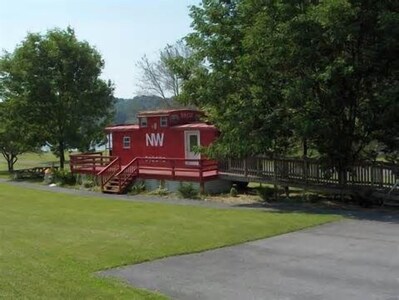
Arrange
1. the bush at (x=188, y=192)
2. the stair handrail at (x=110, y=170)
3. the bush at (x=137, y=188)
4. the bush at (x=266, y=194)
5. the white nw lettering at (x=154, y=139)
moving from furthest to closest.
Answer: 1. the white nw lettering at (x=154, y=139)
2. the stair handrail at (x=110, y=170)
3. the bush at (x=137, y=188)
4. the bush at (x=188, y=192)
5. the bush at (x=266, y=194)

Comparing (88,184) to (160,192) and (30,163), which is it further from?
(30,163)

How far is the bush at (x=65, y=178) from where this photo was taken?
31.6 m

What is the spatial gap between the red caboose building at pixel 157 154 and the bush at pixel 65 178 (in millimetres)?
490

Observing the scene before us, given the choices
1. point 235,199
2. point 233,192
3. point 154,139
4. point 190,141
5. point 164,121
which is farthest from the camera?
point 154,139

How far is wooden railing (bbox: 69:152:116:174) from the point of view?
100 ft

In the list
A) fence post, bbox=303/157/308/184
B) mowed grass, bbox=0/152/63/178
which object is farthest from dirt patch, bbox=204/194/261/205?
mowed grass, bbox=0/152/63/178

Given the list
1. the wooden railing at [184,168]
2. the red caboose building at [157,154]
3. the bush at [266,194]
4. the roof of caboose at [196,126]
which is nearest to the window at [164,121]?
the red caboose building at [157,154]

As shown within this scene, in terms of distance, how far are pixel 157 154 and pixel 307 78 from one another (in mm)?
12719

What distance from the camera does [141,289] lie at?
8.31 meters

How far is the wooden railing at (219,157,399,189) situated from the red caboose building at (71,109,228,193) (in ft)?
5.05

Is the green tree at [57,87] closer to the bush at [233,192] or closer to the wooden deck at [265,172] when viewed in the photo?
the wooden deck at [265,172]

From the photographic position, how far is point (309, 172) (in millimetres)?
21156

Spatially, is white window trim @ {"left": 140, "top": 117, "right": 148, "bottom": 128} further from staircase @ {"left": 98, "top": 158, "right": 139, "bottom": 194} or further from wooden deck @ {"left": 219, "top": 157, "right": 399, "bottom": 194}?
wooden deck @ {"left": 219, "top": 157, "right": 399, "bottom": 194}

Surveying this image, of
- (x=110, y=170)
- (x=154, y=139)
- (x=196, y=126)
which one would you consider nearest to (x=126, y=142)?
(x=154, y=139)
